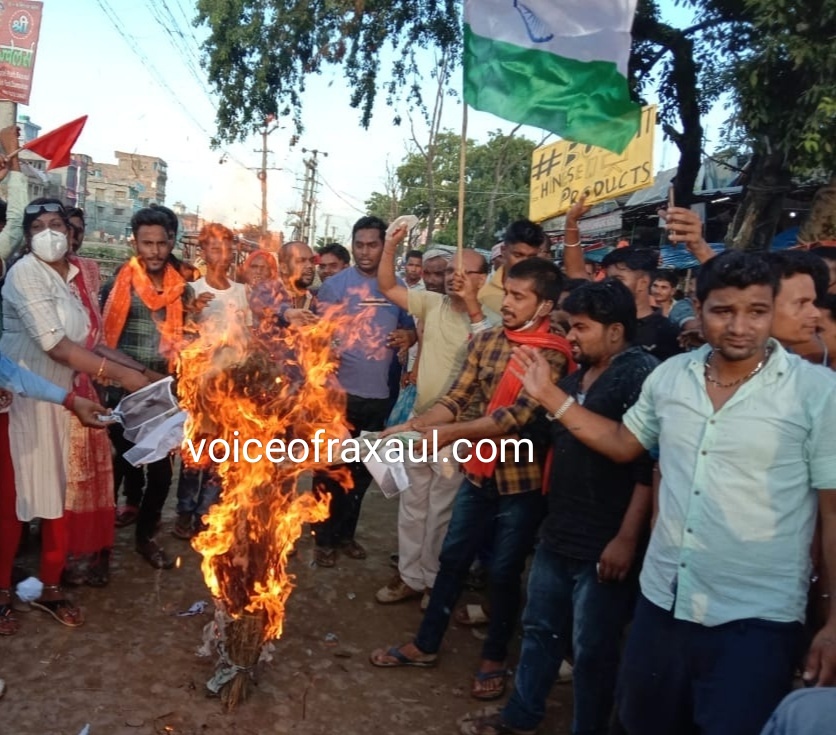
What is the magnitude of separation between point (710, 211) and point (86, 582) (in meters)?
12.8

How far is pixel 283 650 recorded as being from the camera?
3.97m

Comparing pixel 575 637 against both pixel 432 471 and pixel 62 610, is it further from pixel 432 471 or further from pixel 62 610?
pixel 62 610

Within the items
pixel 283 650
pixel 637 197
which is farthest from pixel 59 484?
pixel 637 197

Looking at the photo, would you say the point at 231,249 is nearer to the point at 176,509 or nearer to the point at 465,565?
the point at 176,509

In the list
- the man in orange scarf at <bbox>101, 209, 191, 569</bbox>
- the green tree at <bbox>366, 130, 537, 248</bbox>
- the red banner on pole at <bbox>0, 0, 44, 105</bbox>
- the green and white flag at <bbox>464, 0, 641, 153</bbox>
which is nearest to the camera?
the green and white flag at <bbox>464, 0, 641, 153</bbox>

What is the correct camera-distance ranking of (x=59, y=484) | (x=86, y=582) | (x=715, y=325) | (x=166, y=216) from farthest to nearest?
(x=166, y=216) < (x=86, y=582) < (x=59, y=484) < (x=715, y=325)

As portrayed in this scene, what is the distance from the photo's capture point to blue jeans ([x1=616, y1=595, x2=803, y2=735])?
2.24 meters

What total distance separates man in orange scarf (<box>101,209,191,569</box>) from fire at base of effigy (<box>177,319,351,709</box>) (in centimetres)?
126

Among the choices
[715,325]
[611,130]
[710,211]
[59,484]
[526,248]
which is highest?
[710,211]

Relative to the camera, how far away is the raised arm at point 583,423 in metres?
2.75

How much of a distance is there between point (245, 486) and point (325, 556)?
195cm

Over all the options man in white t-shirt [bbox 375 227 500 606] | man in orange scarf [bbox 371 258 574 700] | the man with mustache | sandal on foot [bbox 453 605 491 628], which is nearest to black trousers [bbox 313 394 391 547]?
man in white t-shirt [bbox 375 227 500 606]

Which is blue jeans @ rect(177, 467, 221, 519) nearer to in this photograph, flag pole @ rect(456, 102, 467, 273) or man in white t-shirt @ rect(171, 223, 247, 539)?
man in white t-shirt @ rect(171, 223, 247, 539)

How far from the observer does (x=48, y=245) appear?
3.99 meters
